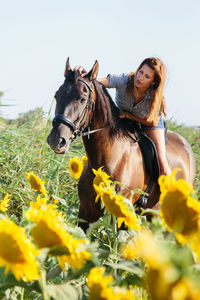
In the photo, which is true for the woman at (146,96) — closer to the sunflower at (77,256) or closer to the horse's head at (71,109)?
the horse's head at (71,109)

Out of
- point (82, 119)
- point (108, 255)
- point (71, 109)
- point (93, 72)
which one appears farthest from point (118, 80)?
point (108, 255)

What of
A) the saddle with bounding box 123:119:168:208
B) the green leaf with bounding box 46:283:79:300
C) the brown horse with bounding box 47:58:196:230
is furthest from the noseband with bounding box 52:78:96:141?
the green leaf with bounding box 46:283:79:300

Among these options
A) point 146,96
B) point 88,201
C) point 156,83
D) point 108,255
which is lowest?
point 88,201

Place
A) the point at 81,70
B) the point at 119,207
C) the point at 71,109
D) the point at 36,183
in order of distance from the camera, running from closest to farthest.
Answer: the point at 119,207 < the point at 36,183 < the point at 71,109 < the point at 81,70

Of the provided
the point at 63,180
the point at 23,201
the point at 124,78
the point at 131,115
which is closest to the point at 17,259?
the point at 131,115

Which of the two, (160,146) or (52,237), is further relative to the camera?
(160,146)

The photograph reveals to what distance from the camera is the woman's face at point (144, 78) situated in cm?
349

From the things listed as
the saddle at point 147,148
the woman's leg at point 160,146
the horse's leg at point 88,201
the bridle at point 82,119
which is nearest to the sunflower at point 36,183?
the bridle at point 82,119

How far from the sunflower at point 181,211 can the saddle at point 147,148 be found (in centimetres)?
266

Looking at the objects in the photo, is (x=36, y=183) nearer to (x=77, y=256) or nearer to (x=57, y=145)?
(x=57, y=145)

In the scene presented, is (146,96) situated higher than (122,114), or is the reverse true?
(146,96)

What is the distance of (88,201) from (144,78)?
1275mm

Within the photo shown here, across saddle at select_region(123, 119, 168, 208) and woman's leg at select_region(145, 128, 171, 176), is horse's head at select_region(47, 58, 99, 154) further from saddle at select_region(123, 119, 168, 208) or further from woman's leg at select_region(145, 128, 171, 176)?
woman's leg at select_region(145, 128, 171, 176)

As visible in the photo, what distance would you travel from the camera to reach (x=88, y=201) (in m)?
3.15
